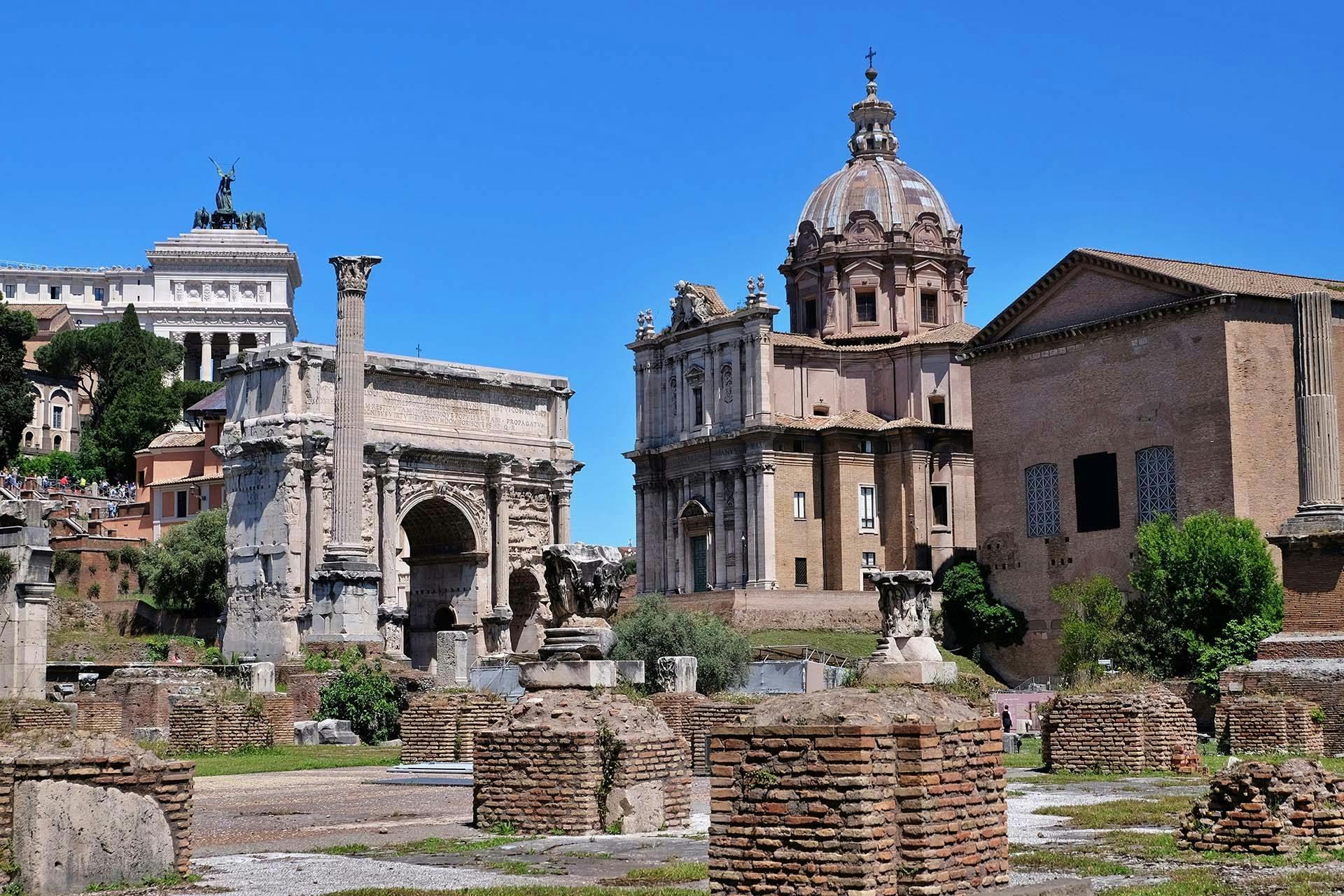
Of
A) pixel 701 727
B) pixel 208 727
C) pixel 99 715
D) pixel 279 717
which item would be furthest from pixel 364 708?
pixel 701 727

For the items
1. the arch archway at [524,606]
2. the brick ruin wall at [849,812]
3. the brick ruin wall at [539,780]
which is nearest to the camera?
the brick ruin wall at [849,812]

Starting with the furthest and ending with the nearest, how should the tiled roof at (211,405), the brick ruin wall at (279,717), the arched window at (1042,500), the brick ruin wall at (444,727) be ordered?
the tiled roof at (211,405)
the arched window at (1042,500)
the brick ruin wall at (279,717)
the brick ruin wall at (444,727)

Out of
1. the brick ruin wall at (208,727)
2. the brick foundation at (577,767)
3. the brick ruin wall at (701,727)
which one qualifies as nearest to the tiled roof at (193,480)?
the brick ruin wall at (208,727)

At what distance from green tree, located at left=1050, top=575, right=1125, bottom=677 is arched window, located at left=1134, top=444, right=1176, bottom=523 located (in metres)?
2.44

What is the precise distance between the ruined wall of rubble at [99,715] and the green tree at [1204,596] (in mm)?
25455

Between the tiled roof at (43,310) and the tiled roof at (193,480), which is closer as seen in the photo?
the tiled roof at (193,480)

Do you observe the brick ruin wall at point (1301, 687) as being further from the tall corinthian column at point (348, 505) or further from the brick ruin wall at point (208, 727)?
the tall corinthian column at point (348, 505)

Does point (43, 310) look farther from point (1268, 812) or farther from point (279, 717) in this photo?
point (1268, 812)

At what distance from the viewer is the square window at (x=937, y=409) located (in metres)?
65.6

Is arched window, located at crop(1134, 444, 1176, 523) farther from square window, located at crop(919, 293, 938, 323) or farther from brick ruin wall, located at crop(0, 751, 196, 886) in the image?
brick ruin wall, located at crop(0, 751, 196, 886)

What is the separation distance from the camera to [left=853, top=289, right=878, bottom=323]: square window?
6950 centimetres

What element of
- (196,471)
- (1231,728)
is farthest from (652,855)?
(196,471)

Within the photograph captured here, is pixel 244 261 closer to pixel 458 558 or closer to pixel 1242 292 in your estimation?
Answer: pixel 458 558

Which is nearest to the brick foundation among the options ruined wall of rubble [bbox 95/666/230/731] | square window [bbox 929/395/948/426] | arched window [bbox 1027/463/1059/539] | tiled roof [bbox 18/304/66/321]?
ruined wall of rubble [bbox 95/666/230/731]
